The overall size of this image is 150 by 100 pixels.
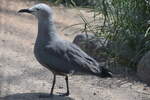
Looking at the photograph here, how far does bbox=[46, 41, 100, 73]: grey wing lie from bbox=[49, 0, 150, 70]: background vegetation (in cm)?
118

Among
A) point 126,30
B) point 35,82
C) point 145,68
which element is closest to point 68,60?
point 35,82

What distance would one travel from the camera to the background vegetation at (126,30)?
6305 mm

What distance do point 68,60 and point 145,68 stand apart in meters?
1.28

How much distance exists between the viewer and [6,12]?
8844 millimetres

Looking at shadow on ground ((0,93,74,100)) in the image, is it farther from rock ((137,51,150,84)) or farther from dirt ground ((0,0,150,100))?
rock ((137,51,150,84))

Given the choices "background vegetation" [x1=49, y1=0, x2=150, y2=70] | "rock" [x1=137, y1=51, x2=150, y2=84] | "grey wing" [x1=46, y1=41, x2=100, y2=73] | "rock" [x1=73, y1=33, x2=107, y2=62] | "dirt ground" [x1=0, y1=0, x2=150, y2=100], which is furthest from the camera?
"rock" [x1=73, y1=33, x2=107, y2=62]

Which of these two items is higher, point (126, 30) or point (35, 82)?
point (126, 30)

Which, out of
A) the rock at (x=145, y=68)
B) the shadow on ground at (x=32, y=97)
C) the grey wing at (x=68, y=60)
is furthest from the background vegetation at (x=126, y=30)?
the shadow on ground at (x=32, y=97)

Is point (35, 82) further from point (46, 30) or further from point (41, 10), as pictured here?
point (41, 10)

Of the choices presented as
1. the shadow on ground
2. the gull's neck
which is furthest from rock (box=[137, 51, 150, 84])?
the gull's neck

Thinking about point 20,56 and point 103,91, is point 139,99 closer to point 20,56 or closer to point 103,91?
point 103,91

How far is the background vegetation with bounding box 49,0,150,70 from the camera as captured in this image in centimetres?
630

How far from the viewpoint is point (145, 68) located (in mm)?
5918

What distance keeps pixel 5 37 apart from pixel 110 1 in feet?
6.05
